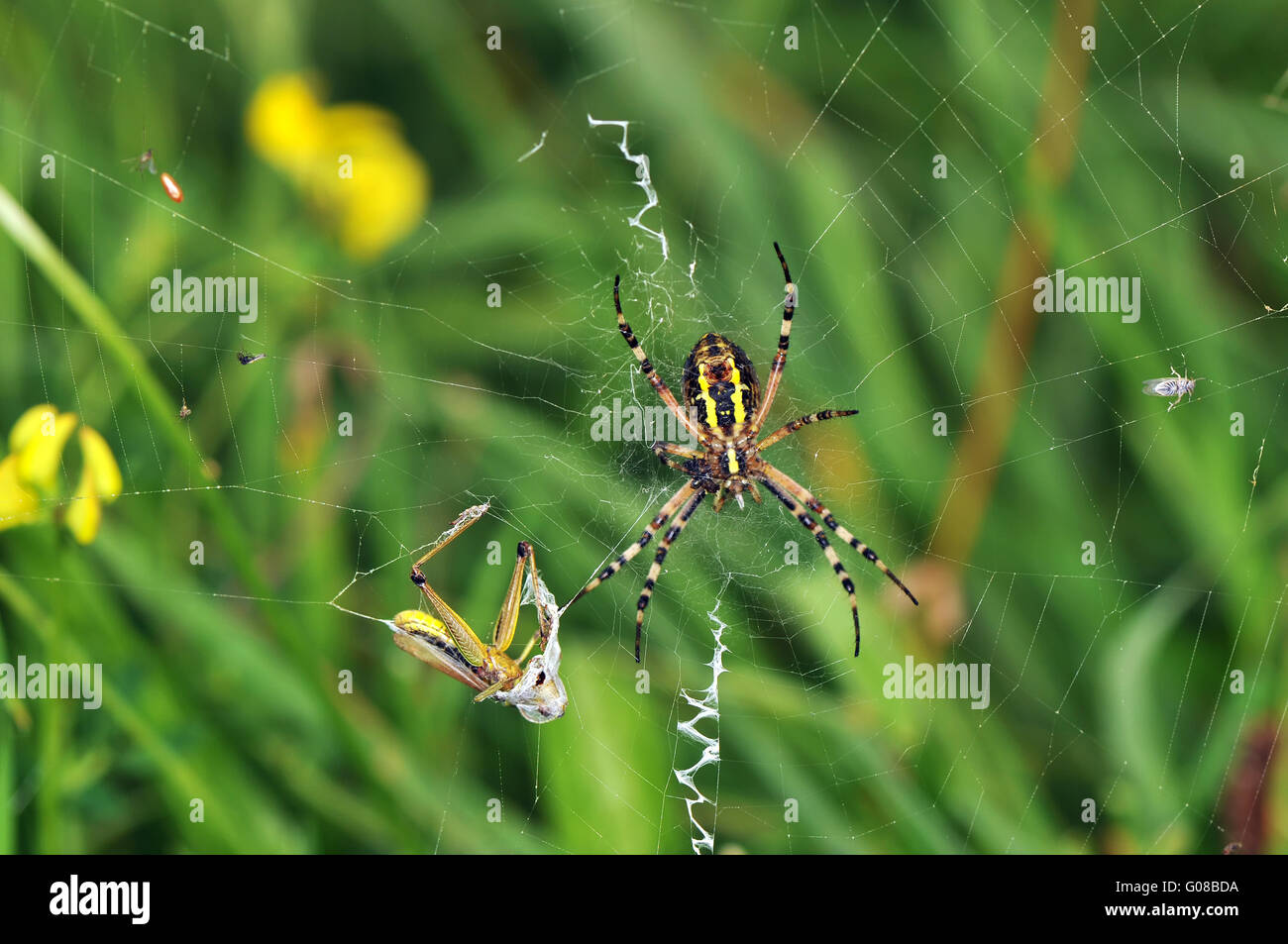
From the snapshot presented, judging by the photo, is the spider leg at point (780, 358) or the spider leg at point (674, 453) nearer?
the spider leg at point (780, 358)

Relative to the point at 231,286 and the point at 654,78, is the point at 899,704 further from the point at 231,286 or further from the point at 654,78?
the point at 231,286

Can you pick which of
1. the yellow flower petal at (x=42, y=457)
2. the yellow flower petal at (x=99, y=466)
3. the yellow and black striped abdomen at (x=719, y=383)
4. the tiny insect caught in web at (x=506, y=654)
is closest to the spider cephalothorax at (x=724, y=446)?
the yellow and black striped abdomen at (x=719, y=383)

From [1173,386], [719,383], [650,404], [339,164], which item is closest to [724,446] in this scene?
[650,404]

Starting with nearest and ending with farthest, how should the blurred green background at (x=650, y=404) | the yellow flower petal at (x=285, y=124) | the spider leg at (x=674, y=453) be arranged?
the blurred green background at (x=650, y=404) → the spider leg at (x=674, y=453) → the yellow flower petal at (x=285, y=124)

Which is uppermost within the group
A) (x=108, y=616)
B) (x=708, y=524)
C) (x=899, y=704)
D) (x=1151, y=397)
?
(x=1151, y=397)

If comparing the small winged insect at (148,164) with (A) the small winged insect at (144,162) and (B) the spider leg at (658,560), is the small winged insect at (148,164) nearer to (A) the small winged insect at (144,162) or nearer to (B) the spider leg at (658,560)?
(A) the small winged insect at (144,162)

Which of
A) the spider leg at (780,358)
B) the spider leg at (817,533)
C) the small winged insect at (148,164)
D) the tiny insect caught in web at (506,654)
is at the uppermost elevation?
the small winged insect at (148,164)

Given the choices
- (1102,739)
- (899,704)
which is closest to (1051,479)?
(1102,739)
